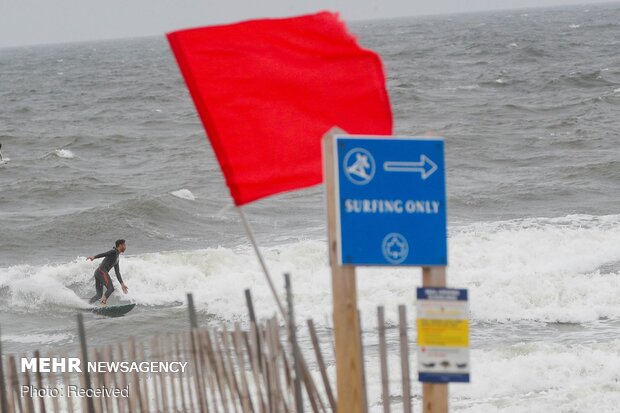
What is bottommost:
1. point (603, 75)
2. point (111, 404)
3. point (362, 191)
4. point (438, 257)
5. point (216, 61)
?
point (111, 404)

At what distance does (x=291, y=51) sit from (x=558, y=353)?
7.96 metres

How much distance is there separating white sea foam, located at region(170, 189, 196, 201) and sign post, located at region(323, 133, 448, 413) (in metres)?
23.6

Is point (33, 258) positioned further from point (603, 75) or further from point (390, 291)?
point (603, 75)

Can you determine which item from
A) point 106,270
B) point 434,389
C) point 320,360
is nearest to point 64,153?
point 106,270

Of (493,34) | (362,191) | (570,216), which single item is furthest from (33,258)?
(493,34)

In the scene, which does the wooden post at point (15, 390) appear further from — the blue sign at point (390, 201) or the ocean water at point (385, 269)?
the blue sign at point (390, 201)

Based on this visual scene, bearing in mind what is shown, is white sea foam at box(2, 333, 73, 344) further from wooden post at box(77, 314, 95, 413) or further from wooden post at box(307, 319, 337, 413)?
wooden post at box(307, 319, 337, 413)

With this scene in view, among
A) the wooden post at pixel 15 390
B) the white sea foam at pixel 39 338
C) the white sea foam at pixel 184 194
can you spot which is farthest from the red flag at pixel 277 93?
the white sea foam at pixel 184 194

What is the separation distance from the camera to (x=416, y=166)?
5309 mm

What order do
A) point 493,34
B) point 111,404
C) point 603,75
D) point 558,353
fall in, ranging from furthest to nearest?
point 493,34 → point 603,75 → point 558,353 → point 111,404

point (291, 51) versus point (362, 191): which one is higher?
point (291, 51)

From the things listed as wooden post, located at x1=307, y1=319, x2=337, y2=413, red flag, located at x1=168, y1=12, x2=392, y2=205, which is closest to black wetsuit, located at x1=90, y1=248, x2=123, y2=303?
wooden post, located at x1=307, y1=319, x2=337, y2=413

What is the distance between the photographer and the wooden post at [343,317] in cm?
527

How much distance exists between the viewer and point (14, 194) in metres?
31.7
